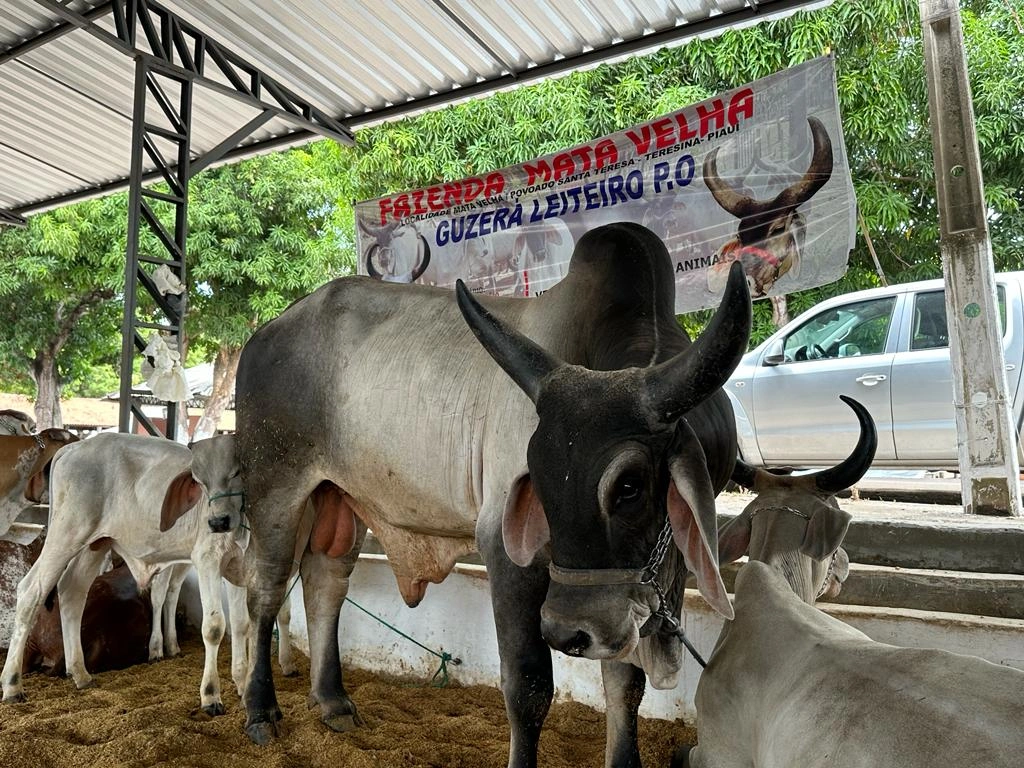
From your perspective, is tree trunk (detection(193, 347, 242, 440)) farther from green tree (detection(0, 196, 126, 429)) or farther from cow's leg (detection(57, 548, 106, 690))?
cow's leg (detection(57, 548, 106, 690))

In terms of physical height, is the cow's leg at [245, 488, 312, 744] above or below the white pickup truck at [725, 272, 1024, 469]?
below

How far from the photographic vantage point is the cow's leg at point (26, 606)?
15.3 feet

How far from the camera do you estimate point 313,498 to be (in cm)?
443

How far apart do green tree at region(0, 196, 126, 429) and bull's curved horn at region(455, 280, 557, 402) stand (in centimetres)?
1369

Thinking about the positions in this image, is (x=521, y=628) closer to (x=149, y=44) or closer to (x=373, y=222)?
(x=373, y=222)

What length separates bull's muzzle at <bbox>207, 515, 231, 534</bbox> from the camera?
4.23 meters

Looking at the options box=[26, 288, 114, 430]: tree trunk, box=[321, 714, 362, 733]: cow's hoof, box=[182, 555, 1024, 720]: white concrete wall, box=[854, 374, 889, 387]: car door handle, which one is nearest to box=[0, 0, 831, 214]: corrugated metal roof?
box=[854, 374, 889, 387]: car door handle

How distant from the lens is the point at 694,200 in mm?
5484

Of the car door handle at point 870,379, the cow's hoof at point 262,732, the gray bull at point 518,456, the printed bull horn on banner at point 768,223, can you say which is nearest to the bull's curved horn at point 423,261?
the printed bull horn on banner at point 768,223

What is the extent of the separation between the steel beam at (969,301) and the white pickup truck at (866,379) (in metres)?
1.92

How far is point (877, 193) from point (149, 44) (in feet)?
28.6

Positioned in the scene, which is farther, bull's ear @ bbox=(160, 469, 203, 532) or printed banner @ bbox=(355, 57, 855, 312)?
printed banner @ bbox=(355, 57, 855, 312)

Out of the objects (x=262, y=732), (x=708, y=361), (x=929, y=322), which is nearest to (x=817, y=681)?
(x=708, y=361)

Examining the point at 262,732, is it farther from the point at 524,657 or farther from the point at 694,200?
the point at 694,200
